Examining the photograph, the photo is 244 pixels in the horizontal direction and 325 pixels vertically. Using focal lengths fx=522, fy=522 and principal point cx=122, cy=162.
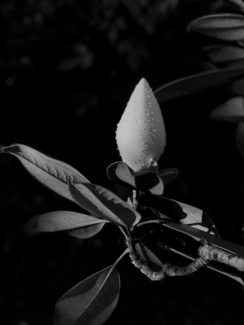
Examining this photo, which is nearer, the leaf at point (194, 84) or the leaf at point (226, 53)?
the leaf at point (194, 84)

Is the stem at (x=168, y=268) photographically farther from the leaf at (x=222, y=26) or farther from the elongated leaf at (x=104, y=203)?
the leaf at (x=222, y=26)

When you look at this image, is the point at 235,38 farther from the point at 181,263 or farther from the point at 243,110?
the point at 181,263

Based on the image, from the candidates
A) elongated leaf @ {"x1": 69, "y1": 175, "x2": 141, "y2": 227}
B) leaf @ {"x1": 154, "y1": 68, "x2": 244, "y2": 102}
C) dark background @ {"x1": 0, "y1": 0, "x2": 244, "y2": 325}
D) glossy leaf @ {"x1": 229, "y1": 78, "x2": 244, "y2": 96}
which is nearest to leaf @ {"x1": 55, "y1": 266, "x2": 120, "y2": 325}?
elongated leaf @ {"x1": 69, "y1": 175, "x2": 141, "y2": 227}

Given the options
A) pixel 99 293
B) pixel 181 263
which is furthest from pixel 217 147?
pixel 99 293

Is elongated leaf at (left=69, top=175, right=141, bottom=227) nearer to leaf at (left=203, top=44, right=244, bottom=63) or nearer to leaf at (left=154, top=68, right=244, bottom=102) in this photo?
leaf at (left=154, top=68, right=244, bottom=102)

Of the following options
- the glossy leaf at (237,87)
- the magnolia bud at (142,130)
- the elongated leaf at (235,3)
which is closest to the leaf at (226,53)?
the glossy leaf at (237,87)
